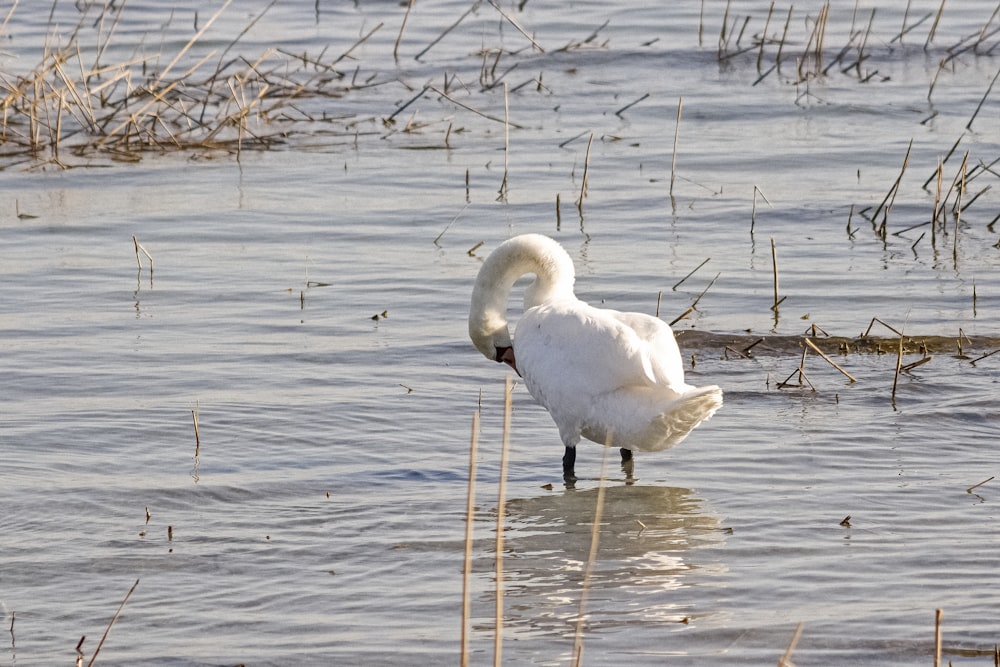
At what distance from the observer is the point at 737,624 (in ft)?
14.4

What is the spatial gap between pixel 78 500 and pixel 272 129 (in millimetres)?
7994

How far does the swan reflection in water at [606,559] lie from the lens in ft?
14.8

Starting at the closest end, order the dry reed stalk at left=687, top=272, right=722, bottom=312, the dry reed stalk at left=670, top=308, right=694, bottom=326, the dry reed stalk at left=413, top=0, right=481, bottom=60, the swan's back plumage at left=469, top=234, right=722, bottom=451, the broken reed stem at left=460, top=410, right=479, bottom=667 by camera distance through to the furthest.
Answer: the broken reed stem at left=460, top=410, right=479, bottom=667
the swan's back plumage at left=469, top=234, right=722, bottom=451
the dry reed stalk at left=670, top=308, right=694, bottom=326
the dry reed stalk at left=687, top=272, right=722, bottom=312
the dry reed stalk at left=413, top=0, right=481, bottom=60

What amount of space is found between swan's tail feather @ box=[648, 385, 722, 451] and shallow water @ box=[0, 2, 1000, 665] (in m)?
0.20

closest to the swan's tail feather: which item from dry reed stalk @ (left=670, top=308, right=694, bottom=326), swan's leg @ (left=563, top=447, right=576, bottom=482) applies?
swan's leg @ (left=563, top=447, right=576, bottom=482)

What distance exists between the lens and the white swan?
222 inches

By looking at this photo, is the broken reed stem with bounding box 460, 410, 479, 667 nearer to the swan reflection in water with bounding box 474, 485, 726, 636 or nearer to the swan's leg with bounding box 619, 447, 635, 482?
the swan reflection in water with bounding box 474, 485, 726, 636

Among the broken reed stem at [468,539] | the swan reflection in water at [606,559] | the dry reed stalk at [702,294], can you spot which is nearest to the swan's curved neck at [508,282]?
the swan reflection in water at [606,559]

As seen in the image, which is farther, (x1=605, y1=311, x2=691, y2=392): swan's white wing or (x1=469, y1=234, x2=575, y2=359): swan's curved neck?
(x1=469, y1=234, x2=575, y2=359): swan's curved neck

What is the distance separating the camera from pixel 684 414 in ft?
18.4

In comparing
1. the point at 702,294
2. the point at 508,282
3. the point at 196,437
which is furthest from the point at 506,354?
the point at 702,294

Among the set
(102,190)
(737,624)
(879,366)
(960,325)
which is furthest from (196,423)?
(102,190)

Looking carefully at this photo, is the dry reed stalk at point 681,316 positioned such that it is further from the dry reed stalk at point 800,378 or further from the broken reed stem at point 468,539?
the broken reed stem at point 468,539

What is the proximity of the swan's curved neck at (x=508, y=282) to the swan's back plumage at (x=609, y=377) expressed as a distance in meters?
0.23
